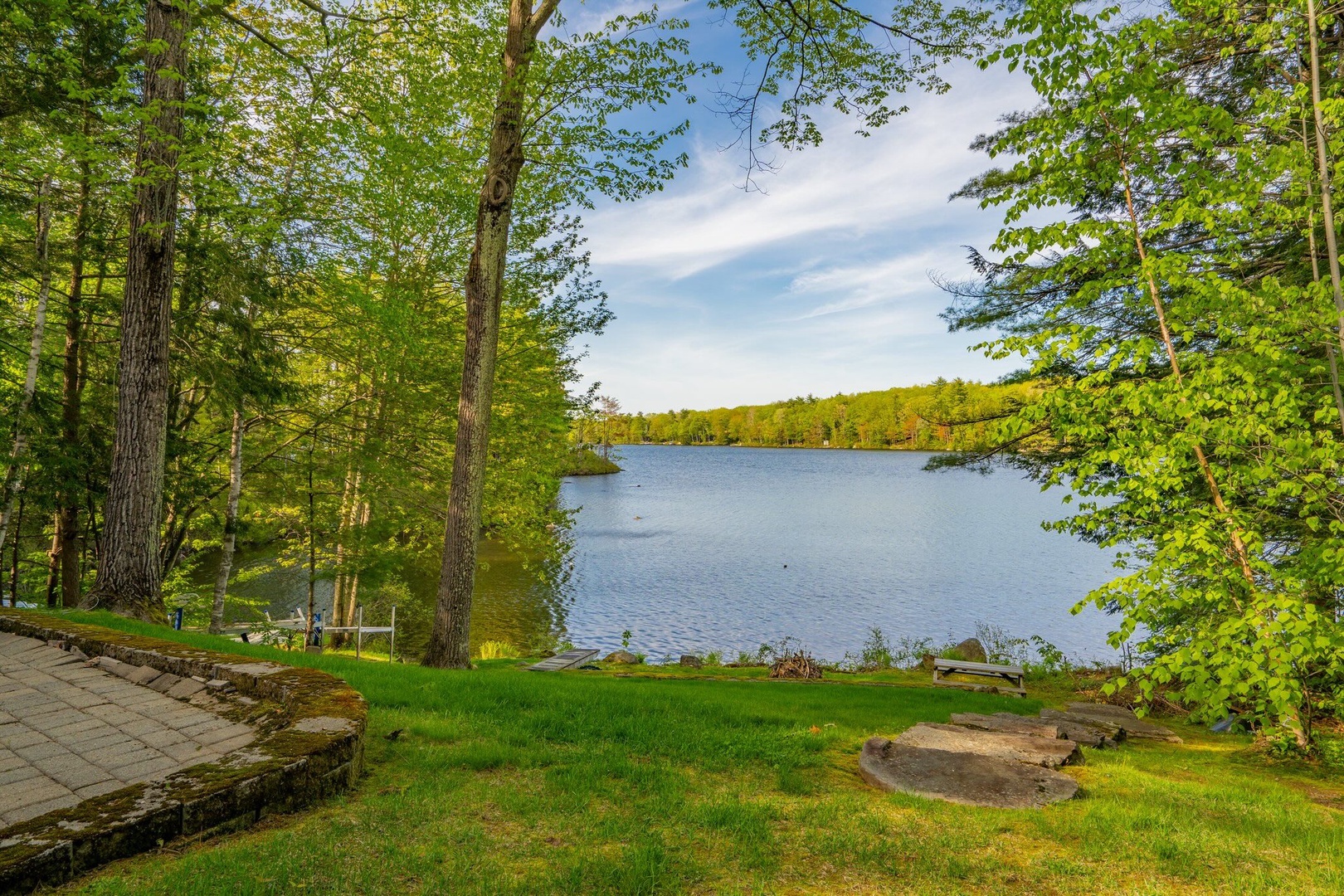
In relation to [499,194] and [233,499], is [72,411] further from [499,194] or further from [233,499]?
[499,194]

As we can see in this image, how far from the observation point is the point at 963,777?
448 cm

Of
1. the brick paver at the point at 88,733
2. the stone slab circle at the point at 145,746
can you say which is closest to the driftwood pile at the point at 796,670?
the stone slab circle at the point at 145,746

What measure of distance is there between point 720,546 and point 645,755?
30.3 m

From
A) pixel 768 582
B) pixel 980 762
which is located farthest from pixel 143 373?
pixel 768 582

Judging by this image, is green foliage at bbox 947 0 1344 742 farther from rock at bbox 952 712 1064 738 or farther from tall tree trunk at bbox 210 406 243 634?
tall tree trunk at bbox 210 406 243 634

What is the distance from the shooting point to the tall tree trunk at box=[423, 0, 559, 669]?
8609 millimetres

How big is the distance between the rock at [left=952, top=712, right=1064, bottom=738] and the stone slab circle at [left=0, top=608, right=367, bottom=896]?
5.56 metres

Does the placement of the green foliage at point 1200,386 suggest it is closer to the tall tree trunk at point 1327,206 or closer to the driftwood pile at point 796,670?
the tall tree trunk at point 1327,206

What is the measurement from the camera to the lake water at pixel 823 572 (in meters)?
20.0

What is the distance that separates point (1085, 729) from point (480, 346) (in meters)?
8.50

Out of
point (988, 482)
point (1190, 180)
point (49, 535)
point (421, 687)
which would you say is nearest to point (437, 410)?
point (49, 535)

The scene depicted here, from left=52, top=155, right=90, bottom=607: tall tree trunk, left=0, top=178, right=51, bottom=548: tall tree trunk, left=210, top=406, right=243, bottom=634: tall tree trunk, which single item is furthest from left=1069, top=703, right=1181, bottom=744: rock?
left=52, top=155, right=90, bottom=607: tall tree trunk

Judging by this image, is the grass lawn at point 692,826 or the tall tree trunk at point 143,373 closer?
the grass lawn at point 692,826

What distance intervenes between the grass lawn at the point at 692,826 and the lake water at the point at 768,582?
9.74 m
